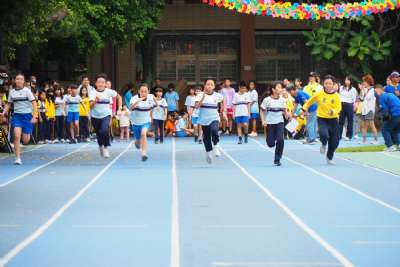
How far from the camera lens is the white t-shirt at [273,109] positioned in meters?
20.6

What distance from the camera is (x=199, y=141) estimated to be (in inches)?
1173

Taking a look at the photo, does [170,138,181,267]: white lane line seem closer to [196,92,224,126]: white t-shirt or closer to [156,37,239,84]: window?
[196,92,224,126]: white t-shirt

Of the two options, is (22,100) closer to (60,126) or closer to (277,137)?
(277,137)

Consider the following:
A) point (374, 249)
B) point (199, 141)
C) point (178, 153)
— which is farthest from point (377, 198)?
point (199, 141)

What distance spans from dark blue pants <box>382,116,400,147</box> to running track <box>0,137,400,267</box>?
3154 millimetres

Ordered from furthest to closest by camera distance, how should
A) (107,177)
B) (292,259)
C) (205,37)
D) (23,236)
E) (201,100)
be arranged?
(205,37)
(201,100)
(107,177)
(23,236)
(292,259)

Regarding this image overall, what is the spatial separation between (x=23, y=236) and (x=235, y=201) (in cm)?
386

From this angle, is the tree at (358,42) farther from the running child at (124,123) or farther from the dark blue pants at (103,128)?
the dark blue pants at (103,128)

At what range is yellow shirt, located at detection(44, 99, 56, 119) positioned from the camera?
30.7 meters

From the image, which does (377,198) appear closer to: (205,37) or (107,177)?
(107,177)

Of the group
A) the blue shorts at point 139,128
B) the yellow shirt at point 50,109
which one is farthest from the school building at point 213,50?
the blue shorts at point 139,128

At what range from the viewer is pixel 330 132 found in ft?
66.1

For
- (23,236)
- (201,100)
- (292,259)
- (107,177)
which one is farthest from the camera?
(201,100)

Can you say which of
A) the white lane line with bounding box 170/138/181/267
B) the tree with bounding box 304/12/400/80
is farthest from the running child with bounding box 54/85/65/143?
the white lane line with bounding box 170/138/181/267
